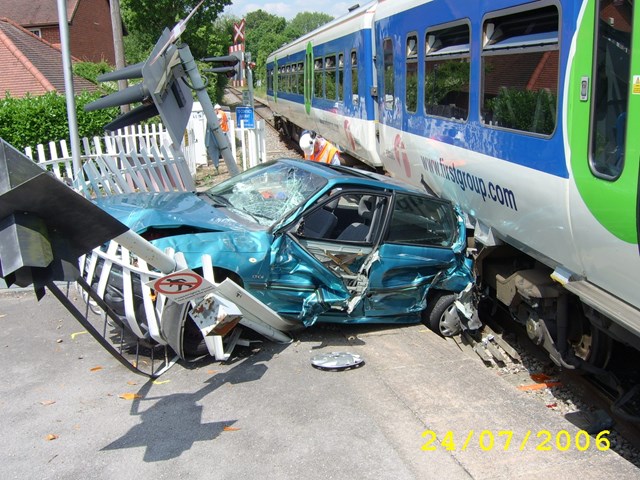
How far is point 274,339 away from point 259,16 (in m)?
117

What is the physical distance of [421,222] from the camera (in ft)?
19.8

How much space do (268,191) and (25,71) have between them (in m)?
20.0

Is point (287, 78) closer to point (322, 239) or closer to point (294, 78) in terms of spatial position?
point (294, 78)

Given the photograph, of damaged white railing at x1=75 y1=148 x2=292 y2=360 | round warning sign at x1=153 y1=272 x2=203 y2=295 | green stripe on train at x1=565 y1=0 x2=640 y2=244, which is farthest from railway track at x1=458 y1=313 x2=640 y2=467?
round warning sign at x1=153 y1=272 x2=203 y2=295

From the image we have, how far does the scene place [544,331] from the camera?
4961mm

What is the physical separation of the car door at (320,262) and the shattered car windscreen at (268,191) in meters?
0.26

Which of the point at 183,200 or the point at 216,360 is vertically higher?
the point at 183,200

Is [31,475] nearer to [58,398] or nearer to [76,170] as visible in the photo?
[58,398]

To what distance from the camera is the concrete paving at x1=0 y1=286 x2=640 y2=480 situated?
3615 mm

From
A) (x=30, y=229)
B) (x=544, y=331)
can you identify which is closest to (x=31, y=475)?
(x=30, y=229)

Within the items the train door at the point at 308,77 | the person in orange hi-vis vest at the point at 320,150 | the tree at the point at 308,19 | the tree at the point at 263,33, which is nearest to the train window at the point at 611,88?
the person in orange hi-vis vest at the point at 320,150

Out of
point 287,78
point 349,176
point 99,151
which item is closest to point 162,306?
point 349,176

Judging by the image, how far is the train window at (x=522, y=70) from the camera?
4.44 m

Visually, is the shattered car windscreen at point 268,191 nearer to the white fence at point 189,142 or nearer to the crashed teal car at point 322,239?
the crashed teal car at point 322,239
